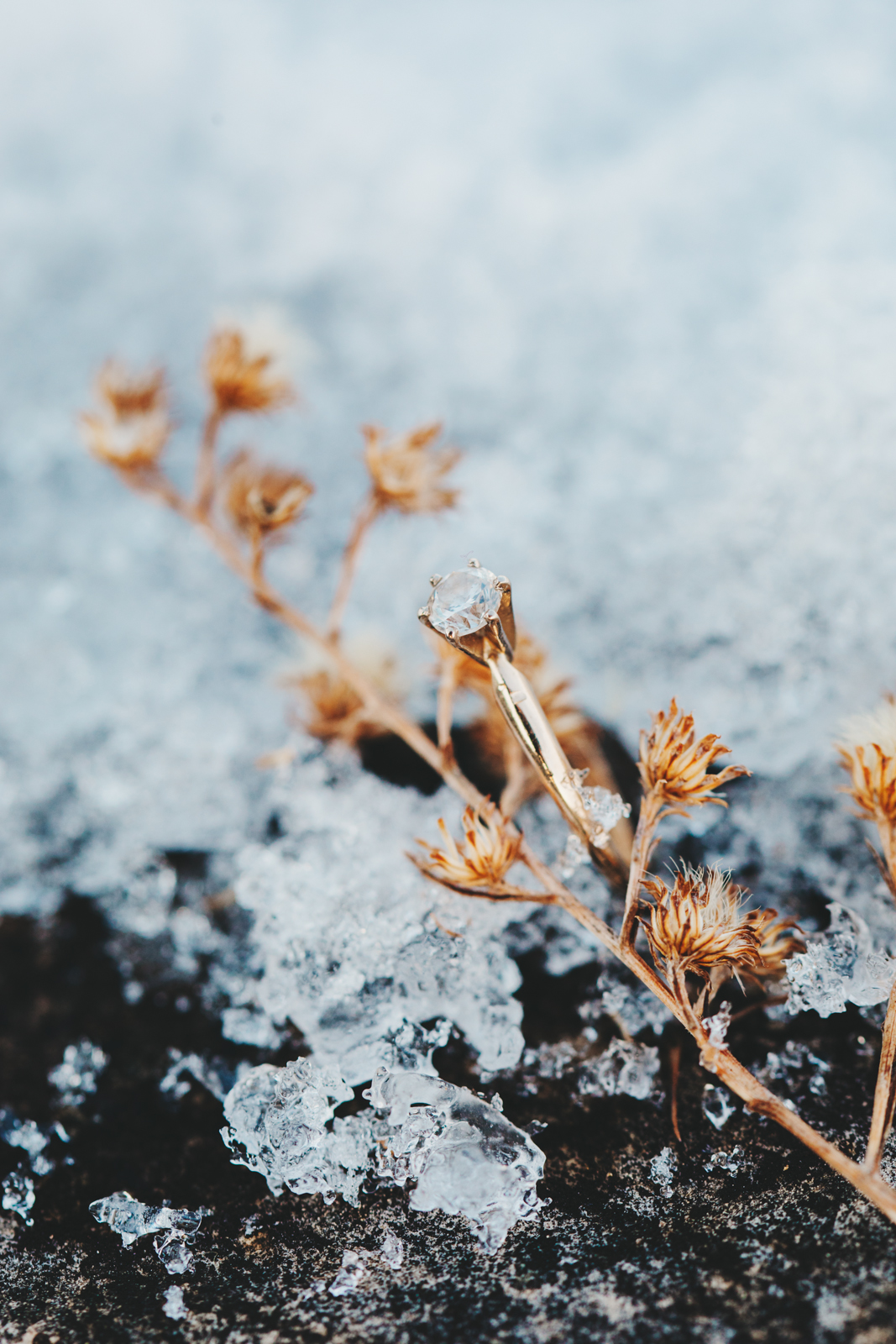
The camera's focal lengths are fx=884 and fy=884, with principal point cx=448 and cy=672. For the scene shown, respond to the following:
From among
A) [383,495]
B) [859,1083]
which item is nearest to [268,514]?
[383,495]

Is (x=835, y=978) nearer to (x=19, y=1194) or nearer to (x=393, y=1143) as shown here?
(x=393, y=1143)

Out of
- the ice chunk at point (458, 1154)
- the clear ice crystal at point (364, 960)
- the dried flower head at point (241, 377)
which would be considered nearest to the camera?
the ice chunk at point (458, 1154)

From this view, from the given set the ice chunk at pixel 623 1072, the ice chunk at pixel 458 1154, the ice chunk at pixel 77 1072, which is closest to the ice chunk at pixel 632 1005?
the ice chunk at pixel 623 1072

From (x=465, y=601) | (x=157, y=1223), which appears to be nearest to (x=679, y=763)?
(x=465, y=601)

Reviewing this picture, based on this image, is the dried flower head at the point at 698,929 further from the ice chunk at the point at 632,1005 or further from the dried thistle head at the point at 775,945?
the ice chunk at the point at 632,1005

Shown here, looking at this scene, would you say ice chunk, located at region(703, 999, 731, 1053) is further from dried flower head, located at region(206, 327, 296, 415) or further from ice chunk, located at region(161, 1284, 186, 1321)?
dried flower head, located at region(206, 327, 296, 415)

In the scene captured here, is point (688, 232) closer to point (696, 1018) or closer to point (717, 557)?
point (717, 557)
